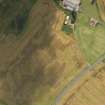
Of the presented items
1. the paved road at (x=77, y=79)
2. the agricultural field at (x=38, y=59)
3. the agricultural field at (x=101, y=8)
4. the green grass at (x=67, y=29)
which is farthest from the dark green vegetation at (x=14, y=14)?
the paved road at (x=77, y=79)

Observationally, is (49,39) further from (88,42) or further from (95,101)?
(95,101)

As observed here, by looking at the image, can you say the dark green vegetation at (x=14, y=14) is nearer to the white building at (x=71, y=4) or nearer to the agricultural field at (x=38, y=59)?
the agricultural field at (x=38, y=59)

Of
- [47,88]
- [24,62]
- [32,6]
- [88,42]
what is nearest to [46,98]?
[47,88]

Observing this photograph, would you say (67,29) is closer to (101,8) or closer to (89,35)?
(89,35)

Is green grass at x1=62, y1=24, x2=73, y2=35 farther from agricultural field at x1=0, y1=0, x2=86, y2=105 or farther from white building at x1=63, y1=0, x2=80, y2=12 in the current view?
white building at x1=63, y1=0, x2=80, y2=12

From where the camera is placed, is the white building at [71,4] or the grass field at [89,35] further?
the white building at [71,4]

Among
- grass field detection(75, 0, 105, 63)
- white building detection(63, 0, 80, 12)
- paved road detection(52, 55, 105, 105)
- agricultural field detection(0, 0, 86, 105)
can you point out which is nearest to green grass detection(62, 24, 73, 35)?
agricultural field detection(0, 0, 86, 105)

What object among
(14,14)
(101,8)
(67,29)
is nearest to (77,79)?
(67,29)
